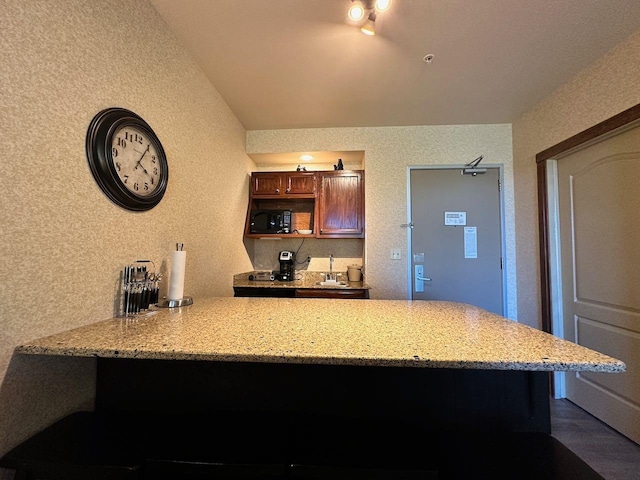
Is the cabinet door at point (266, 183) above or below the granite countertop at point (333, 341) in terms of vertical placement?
above

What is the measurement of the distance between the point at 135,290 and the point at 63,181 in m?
0.54

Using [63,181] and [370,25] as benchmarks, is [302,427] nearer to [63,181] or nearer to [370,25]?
[63,181]

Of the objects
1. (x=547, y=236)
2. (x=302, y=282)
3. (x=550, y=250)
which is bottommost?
(x=302, y=282)

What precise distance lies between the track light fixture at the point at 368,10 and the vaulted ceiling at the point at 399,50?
89 mm

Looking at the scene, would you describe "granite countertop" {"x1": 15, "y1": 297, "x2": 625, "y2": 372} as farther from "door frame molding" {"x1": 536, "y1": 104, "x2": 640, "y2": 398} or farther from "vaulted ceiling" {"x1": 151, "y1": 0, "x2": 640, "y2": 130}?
"vaulted ceiling" {"x1": 151, "y1": 0, "x2": 640, "y2": 130}

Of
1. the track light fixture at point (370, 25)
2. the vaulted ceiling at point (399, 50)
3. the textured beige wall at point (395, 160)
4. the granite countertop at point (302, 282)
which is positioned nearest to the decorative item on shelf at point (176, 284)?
the granite countertop at point (302, 282)

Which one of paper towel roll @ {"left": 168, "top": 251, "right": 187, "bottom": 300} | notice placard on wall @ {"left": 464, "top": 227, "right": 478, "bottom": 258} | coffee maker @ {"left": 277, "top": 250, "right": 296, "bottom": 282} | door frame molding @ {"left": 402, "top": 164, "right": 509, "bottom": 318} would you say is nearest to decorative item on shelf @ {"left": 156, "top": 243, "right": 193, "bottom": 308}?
paper towel roll @ {"left": 168, "top": 251, "right": 187, "bottom": 300}

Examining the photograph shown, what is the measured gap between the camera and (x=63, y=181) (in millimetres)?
1030

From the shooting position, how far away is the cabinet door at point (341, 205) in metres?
2.90

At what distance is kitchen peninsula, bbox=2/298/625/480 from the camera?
2.53 feet

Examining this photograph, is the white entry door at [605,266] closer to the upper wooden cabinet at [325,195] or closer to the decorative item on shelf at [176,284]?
the upper wooden cabinet at [325,195]

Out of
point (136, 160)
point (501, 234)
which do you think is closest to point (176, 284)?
point (136, 160)

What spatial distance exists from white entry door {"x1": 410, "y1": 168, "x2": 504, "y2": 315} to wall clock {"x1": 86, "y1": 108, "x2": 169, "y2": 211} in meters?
2.38

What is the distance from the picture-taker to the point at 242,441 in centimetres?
87
